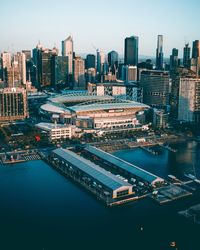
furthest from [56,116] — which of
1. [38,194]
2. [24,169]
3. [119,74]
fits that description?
[119,74]

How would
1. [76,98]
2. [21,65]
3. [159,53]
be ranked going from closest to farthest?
[76,98] → [21,65] → [159,53]

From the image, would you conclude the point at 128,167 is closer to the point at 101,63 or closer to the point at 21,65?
the point at 21,65

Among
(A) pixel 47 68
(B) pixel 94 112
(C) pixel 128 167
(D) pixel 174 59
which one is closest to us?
(C) pixel 128 167

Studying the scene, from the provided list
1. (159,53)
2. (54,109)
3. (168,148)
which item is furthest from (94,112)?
(159,53)

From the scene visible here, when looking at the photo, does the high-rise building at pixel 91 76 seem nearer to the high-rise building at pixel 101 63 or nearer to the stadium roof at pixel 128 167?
the high-rise building at pixel 101 63

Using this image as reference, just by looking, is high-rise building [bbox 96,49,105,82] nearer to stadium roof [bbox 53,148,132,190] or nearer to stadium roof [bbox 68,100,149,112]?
stadium roof [bbox 68,100,149,112]

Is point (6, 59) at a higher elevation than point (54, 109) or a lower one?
higher

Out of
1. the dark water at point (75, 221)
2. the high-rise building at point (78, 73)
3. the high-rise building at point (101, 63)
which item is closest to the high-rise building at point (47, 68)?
the high-rise building at point (78, 73)
